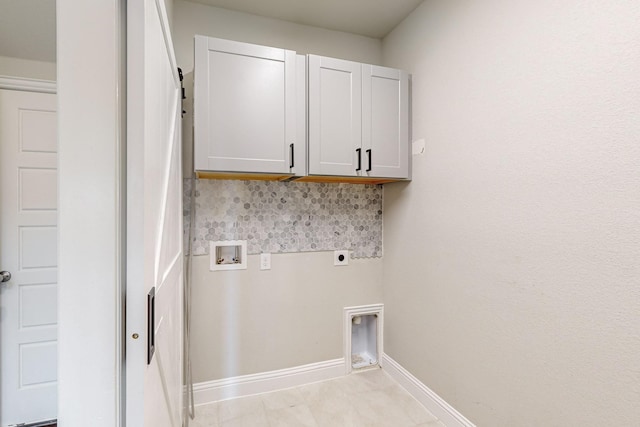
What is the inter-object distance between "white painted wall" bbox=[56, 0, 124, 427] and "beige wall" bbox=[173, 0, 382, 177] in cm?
142

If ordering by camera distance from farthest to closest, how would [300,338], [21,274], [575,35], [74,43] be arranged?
[300,338] < [21,274] < [575,35] < [74,43]

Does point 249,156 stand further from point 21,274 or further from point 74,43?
point 21,274

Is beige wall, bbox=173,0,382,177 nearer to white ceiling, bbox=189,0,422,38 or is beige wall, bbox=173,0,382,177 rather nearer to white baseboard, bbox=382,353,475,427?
white ceiling, bbox=189,0,422,38

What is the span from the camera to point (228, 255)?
215 centimetres

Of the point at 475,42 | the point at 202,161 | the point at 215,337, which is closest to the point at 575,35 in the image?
the point at 475,42

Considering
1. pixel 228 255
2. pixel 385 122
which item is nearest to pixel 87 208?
pixel 228 255

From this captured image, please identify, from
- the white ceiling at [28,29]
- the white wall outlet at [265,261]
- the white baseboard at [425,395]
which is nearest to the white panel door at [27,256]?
the white ceiling at [28,29]

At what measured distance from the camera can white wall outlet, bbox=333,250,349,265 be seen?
2.38 metres

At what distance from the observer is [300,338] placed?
7.47ft

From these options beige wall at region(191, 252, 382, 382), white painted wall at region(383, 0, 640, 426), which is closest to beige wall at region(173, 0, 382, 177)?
white painted wall at region(383, 0, 640, 426)

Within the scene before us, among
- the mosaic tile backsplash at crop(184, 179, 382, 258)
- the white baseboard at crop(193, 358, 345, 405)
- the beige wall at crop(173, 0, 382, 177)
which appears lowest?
the white baseboard at crop(193, 358, 345, 405)

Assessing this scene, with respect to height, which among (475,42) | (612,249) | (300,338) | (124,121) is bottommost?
(300,338)

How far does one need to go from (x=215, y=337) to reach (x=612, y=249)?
2.21 meters

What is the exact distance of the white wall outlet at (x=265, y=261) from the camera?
85.9 inches
